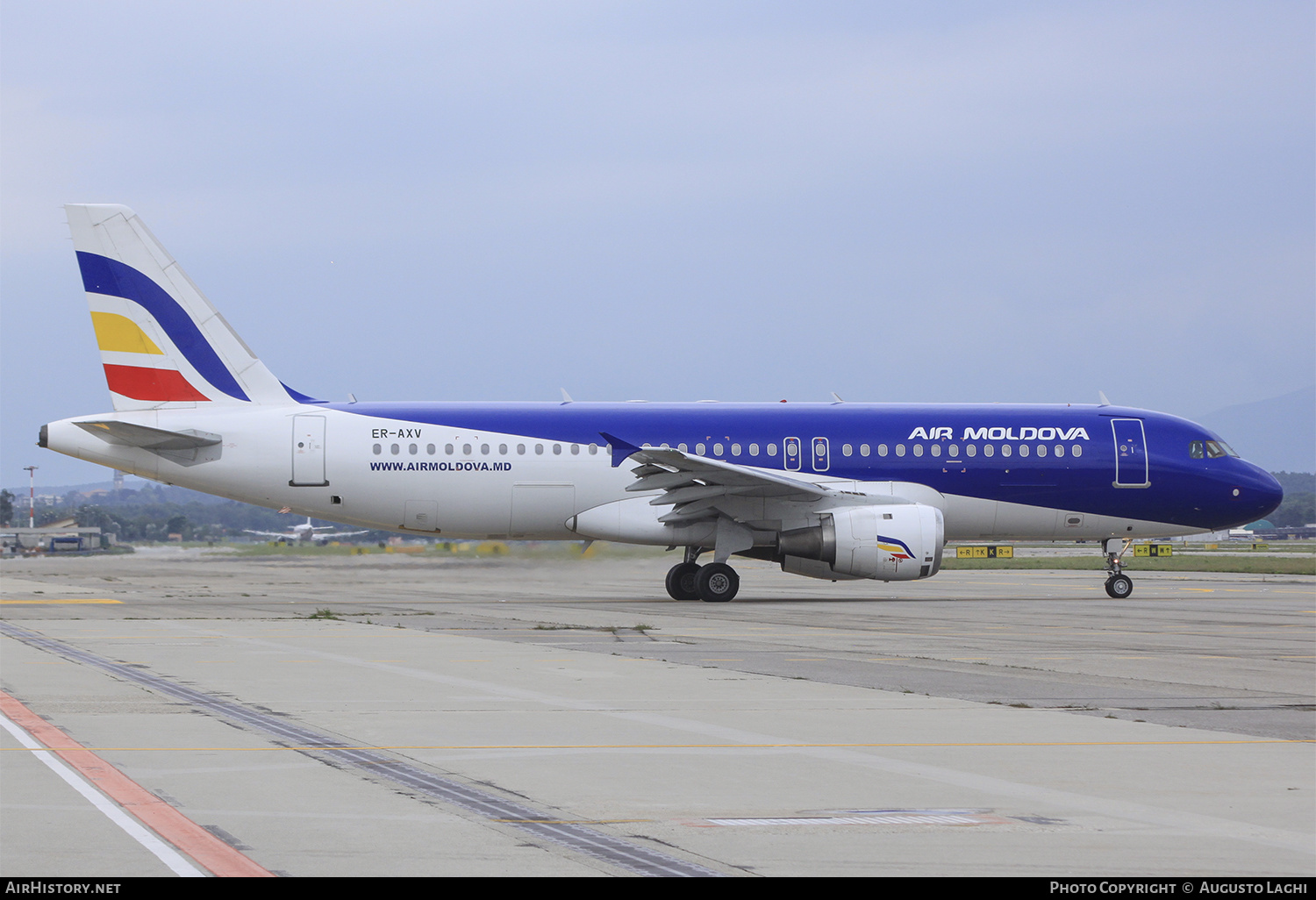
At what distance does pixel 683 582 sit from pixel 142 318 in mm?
11956

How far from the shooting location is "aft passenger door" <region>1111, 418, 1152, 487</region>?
90.9ft

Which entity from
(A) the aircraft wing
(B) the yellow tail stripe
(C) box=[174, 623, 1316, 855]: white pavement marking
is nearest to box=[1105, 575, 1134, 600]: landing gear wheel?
(A) the aircraft wing

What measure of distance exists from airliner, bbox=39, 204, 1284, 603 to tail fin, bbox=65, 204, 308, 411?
28mm

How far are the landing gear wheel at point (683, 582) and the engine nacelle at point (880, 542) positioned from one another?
270 cm

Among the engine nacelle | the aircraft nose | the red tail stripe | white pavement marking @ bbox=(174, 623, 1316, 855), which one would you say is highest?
the red tail stripe

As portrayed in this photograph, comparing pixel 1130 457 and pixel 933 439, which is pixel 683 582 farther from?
pixel 1130 457

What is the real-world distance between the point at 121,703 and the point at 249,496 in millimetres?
16898

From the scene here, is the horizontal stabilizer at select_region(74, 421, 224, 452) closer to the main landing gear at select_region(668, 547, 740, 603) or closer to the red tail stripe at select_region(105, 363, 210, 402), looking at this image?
the red tail stripe at select_region(105, 363, 210, 402)

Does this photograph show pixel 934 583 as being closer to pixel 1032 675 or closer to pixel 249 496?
pixel 249 496

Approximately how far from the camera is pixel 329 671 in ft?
43.1

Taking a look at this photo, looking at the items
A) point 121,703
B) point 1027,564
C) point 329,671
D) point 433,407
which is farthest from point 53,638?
point 1027,564

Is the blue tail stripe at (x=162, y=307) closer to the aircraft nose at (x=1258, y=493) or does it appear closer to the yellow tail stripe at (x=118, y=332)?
the yellow tail stripe at (x=118, y=332)

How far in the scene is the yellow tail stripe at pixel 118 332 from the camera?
26.8 m
